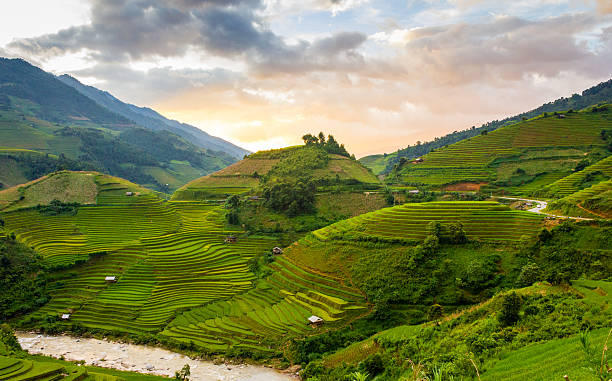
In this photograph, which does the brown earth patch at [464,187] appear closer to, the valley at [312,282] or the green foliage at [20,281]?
the valley at [312,282]

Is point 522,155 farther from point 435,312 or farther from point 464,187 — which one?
point 435,312

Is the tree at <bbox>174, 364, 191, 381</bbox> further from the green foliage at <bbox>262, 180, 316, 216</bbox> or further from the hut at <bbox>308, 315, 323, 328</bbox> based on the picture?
the green foliage at <bbox>262, 180, 316, 216</bbox>

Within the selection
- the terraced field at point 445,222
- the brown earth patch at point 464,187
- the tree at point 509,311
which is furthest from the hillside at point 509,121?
the tree at point 509,311

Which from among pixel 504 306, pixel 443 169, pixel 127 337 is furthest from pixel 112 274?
pixel 443 169

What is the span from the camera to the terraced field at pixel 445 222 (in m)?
33.2

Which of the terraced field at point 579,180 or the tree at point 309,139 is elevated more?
the tree at point 309,139

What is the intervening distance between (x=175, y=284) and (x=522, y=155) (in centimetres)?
7357

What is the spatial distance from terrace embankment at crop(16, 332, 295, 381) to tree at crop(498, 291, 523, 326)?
621 inches

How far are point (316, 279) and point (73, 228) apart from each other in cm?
4128

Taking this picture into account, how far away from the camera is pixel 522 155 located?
6888 centimetres

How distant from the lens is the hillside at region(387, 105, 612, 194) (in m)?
61.4

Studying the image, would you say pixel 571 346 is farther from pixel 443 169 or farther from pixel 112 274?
pixel 443 169

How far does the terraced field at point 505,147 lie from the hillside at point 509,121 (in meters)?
54.3

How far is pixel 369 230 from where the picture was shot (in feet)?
126
